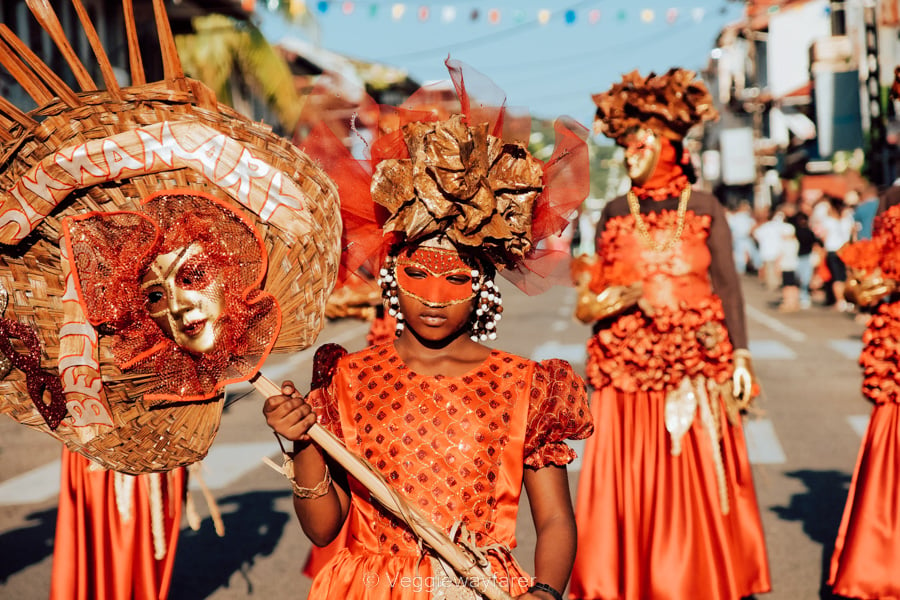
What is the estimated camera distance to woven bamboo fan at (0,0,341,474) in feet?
8.41

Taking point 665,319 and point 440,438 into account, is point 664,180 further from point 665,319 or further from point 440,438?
point 440,438

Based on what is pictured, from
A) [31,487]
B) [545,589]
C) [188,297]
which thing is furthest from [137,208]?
[31,487]

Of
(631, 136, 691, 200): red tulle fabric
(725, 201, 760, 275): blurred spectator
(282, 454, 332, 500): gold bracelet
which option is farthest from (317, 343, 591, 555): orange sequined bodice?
(725, 201, 760, 275): blurred spectator

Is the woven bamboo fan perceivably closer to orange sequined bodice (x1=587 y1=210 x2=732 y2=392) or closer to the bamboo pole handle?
the bamboo pole handle

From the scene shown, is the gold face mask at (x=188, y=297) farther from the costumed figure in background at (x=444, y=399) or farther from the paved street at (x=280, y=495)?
the costumed figure in background at (x=444, y=399)

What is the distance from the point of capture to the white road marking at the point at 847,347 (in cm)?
1476

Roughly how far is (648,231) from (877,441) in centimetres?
147

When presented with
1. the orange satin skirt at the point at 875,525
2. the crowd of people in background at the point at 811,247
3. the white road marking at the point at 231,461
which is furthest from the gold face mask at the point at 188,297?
the crowd of people in background at the point at 811,247

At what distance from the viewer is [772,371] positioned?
1336cm

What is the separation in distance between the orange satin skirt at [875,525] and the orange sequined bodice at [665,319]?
79 cm

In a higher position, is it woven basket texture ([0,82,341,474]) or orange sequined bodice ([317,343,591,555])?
woven basket texture ([0,82,341,474])

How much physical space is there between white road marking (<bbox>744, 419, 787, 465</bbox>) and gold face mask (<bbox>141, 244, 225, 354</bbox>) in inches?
241

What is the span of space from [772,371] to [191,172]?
1167 cm

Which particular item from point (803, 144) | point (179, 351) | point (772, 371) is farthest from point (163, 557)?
point (803, 144)
